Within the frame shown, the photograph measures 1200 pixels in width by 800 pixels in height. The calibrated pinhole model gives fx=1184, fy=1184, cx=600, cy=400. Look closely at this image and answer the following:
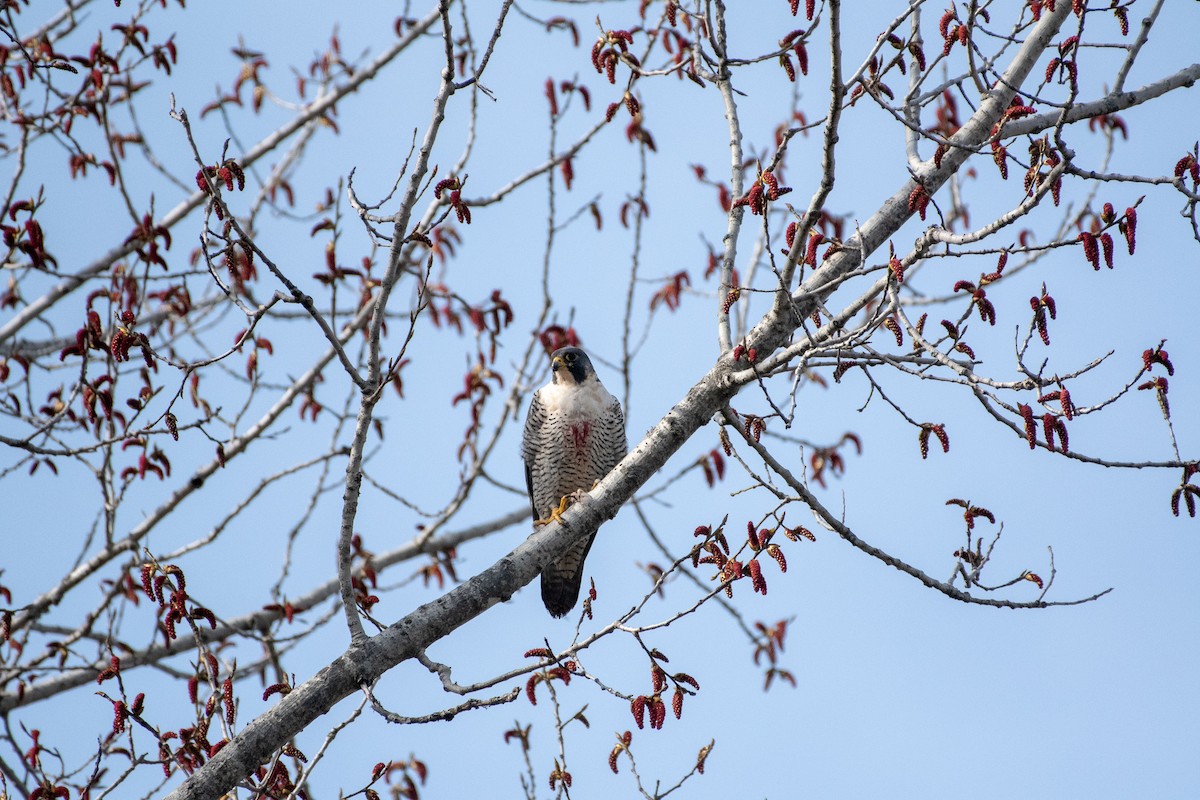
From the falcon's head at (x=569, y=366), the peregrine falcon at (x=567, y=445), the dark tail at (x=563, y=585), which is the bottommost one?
the dark tail at (x=563, y=585)

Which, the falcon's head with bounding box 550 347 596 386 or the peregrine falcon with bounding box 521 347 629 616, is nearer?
the peregrine falcon with bounding box 521 347 629 616

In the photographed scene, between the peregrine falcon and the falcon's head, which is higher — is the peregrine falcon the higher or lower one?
the lower one

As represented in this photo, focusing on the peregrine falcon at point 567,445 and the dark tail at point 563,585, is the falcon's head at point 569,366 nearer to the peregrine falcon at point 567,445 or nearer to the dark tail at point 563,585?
the peregrine falcon at point 567,445

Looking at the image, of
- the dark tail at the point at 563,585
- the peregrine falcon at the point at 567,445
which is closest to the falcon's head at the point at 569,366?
the peregrine falcon at the point at 567,445

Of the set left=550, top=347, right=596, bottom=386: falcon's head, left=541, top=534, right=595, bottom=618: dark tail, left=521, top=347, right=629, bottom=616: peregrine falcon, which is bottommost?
left=541, top=534, right=595, bottom=618: dark tail

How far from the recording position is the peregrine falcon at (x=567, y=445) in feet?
22.4

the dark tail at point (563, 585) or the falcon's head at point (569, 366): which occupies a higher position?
the falcon's head at point (569, 366)

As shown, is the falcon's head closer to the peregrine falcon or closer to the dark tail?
the peregrine falcon

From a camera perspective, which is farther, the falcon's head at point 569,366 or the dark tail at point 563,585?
the falcon's head at point 569,366

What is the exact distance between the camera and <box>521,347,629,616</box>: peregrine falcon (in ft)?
22.4

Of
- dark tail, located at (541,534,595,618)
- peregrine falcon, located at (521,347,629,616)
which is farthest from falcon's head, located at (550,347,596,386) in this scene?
dark tail, located at (541,534,595,618)

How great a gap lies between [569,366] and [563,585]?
1287 mm

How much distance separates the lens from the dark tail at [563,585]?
22.3ft

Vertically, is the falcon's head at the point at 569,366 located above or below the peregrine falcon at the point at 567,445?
above
